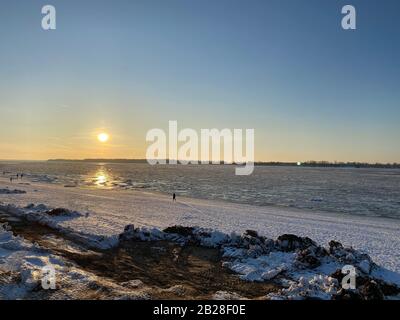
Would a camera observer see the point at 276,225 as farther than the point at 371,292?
Yes

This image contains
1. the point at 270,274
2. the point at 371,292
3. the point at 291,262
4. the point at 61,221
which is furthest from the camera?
the point at 61,221

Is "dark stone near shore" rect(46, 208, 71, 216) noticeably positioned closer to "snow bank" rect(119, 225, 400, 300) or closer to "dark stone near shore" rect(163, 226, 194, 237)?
"snow bank" rect(119, 225, 400, 300)

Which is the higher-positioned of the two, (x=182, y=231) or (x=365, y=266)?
(x=182, y=231)

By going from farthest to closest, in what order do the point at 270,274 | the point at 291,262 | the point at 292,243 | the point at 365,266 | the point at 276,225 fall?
1. the point at 276,225
2. the point at 292,243
3. the point at 291,262
4. the point at 365,266
5. the point at 270,274

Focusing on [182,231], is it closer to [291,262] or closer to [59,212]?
[291,262]

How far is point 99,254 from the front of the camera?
16.5 meters

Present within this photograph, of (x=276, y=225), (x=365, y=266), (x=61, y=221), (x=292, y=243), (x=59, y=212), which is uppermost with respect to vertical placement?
(x=59, y=212)

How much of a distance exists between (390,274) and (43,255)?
15592mm

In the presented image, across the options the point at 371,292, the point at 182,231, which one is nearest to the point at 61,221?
the point at 182,231

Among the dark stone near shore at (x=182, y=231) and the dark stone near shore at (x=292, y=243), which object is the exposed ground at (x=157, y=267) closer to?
the dark stone near shore at (x=182, y=231)

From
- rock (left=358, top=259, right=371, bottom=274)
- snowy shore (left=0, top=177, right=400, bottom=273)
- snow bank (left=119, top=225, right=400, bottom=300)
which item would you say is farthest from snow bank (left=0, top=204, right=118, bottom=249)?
rock (left=358, top=259, right=371, bottom=274)

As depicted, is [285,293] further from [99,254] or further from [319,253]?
[99,254]
